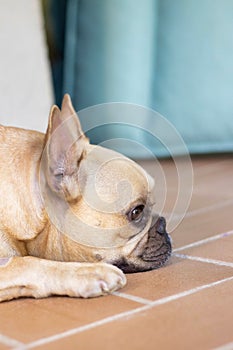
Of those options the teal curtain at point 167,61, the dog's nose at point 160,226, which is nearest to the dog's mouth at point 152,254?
the dog's nose at point 160,226

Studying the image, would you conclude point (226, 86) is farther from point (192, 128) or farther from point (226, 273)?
point (226, 273)

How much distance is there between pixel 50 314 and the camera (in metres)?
1.64

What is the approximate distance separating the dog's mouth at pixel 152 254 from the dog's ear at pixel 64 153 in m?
0.22

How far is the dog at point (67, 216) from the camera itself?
5.69 ft

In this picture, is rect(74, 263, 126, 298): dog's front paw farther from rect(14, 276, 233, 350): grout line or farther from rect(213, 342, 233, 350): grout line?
rect(213, 342, 233, 350): grout line

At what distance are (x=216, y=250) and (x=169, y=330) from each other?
2.22ft

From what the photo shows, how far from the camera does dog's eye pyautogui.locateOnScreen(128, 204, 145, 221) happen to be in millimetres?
1853

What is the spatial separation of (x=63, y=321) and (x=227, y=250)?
690 mm

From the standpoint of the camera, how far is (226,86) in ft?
11.6

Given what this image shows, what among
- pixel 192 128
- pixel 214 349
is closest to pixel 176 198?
pixel 192 128

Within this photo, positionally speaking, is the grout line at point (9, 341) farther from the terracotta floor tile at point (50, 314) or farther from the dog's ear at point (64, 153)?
the dog's ear at point (64, 153)

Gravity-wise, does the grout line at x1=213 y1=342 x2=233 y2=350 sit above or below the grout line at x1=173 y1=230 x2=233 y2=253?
above

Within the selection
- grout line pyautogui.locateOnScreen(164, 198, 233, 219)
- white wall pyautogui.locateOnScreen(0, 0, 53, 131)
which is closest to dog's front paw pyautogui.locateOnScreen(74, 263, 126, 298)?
grout line pyautogui.locateOnScreen(164, 198, 233, 219)

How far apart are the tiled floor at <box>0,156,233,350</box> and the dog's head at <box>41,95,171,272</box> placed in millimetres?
99
